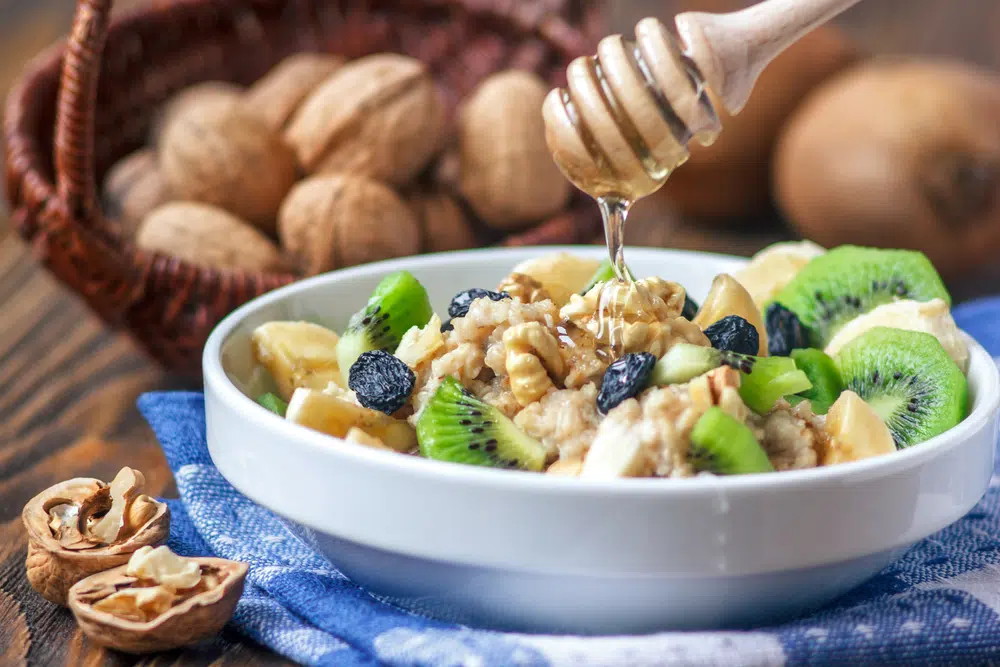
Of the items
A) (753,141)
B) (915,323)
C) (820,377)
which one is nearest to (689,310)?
(820,377)

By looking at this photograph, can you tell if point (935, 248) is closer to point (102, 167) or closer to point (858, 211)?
point (858, 211)

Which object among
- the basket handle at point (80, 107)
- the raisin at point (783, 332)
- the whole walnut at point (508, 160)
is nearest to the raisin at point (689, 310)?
the raisin at point (783, 332)

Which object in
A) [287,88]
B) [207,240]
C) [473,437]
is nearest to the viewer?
[473,437]

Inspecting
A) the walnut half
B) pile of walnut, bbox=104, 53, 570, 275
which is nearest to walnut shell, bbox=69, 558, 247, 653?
the walnut half

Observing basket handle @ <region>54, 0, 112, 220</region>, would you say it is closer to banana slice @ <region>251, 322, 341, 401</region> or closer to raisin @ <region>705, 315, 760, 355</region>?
banana slice @ <region>251, 322, 341, 401</region>

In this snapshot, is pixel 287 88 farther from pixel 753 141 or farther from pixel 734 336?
pixel 734 336

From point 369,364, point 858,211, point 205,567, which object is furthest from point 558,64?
point 205,567

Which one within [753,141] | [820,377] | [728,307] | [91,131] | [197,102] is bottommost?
[753,141]
